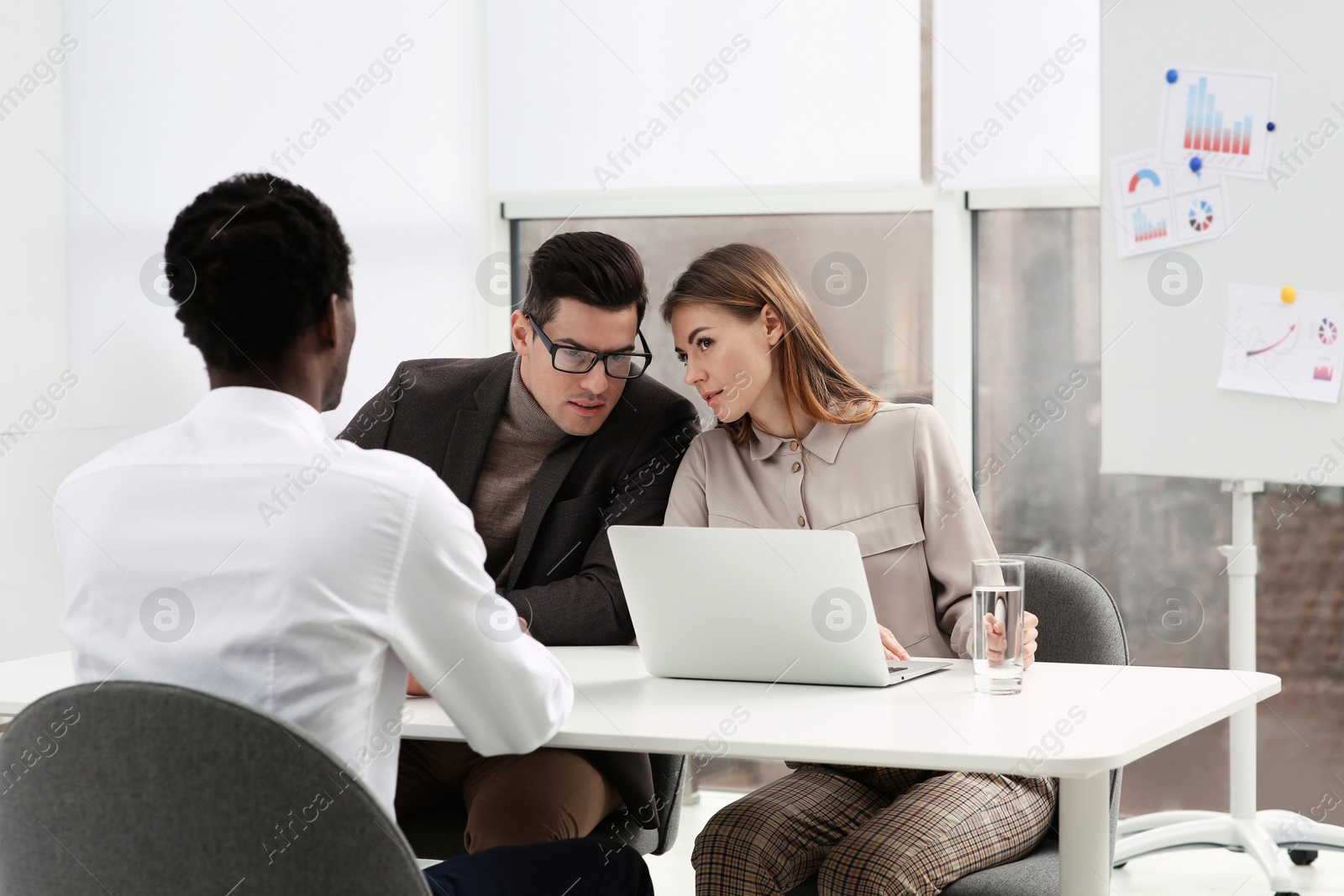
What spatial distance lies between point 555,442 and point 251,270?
3.39ft

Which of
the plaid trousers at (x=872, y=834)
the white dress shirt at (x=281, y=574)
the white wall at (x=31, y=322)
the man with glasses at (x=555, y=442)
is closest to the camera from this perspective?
the white dress shirt at (x=281, y=574)

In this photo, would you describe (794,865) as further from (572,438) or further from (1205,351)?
(1205,351)

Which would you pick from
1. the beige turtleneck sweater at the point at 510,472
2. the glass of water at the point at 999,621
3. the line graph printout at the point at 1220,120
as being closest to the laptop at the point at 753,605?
the glass of water at the point at 999,621

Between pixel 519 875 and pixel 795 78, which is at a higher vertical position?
pixel 795 78

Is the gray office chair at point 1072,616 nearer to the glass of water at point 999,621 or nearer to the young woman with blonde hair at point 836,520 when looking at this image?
the young woman with blonde hair at point 836,520

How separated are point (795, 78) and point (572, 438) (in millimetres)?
1747

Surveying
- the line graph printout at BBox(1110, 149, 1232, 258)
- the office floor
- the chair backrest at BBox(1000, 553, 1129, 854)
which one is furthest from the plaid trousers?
the line graph printout at BBox(1110, 149, 1232, 258)

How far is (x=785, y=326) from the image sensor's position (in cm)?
208

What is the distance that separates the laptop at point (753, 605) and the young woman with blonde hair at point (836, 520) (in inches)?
6.6

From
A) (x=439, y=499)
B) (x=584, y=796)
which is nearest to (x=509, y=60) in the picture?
(x=584, y=796)

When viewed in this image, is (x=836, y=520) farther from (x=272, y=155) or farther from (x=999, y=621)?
(x=272, y=155)

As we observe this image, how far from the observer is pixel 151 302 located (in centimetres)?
261

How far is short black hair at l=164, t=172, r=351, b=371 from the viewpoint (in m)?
1.16

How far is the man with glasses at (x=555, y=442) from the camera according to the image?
1.94 metres
